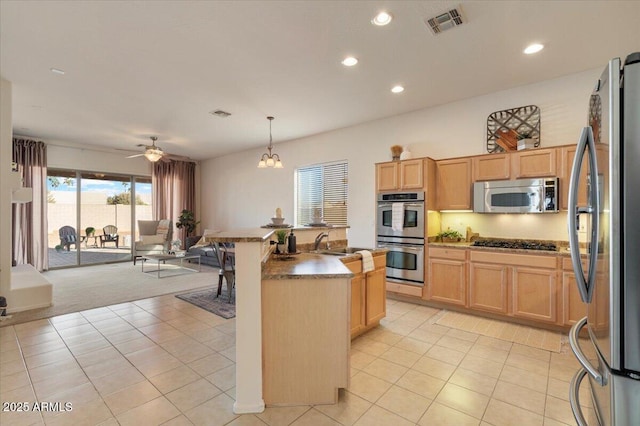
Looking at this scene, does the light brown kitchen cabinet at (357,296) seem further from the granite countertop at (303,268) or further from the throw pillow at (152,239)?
the throw pillow at (152,239)

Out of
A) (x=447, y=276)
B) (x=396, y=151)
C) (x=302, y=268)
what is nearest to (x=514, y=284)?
(x=447, y=276)

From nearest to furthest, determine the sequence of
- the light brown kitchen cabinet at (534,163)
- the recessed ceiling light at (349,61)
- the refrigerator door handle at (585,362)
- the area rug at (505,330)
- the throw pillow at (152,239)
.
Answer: the refrigerator door handle at (585,362), the area rug at (505,330), the recessed ceiling light at (349,61), the light brown kitchen cabinet at (534,163), the throw pillow at (152,239)

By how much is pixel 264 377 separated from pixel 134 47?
10.7 ft

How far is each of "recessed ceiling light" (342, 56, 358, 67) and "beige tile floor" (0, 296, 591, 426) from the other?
9.67 ft

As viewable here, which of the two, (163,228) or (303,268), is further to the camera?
(163,228)


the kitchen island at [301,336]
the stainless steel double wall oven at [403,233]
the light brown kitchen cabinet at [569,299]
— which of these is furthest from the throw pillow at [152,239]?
the light brown kitchen cabinet at [569,299]

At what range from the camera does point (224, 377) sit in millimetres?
2391

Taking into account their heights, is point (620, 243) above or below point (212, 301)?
above

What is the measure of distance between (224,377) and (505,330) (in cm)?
303

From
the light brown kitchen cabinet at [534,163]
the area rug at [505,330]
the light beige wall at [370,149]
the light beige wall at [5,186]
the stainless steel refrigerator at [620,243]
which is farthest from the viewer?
the light beige wall at [5,186]

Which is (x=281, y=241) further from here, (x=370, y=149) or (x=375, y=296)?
(x=370, y=149)

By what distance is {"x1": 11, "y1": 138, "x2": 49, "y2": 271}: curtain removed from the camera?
19.9ft

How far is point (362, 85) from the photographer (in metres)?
3.81

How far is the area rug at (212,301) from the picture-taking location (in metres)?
3.92
